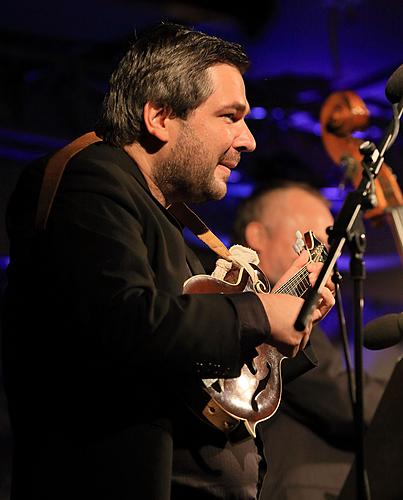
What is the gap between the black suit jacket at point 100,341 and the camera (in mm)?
2035

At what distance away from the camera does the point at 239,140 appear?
2621mm

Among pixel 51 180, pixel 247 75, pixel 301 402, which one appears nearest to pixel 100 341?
pixel 51 180

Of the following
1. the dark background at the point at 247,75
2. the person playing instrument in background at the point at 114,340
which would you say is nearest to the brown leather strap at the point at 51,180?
the person playing instrument in background at the point at 114,340

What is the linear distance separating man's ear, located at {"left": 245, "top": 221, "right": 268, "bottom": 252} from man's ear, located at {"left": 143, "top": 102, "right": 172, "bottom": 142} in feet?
6.65

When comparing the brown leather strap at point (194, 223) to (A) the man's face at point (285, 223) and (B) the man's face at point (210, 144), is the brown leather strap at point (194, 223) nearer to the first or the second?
(B) the man's face at point (210, 144)

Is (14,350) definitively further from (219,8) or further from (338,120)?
(219,8)

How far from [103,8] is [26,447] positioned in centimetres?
276

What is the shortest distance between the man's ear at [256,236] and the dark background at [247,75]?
0.24 m

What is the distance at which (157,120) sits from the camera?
2596 mm

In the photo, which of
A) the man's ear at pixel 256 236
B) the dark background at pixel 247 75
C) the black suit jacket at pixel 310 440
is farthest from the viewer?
the man's ear at pixel 256 236

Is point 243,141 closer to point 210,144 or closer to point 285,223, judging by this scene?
point 210,144

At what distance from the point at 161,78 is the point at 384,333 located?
971 mm

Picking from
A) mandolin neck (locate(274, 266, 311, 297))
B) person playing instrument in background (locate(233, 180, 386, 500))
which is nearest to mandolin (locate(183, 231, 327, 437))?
mandolin neck (locate(274, 266, 311, 297))

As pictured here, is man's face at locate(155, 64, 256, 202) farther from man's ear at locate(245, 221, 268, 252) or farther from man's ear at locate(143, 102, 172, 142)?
man's ear at locate(245, 221, 268, 252)
